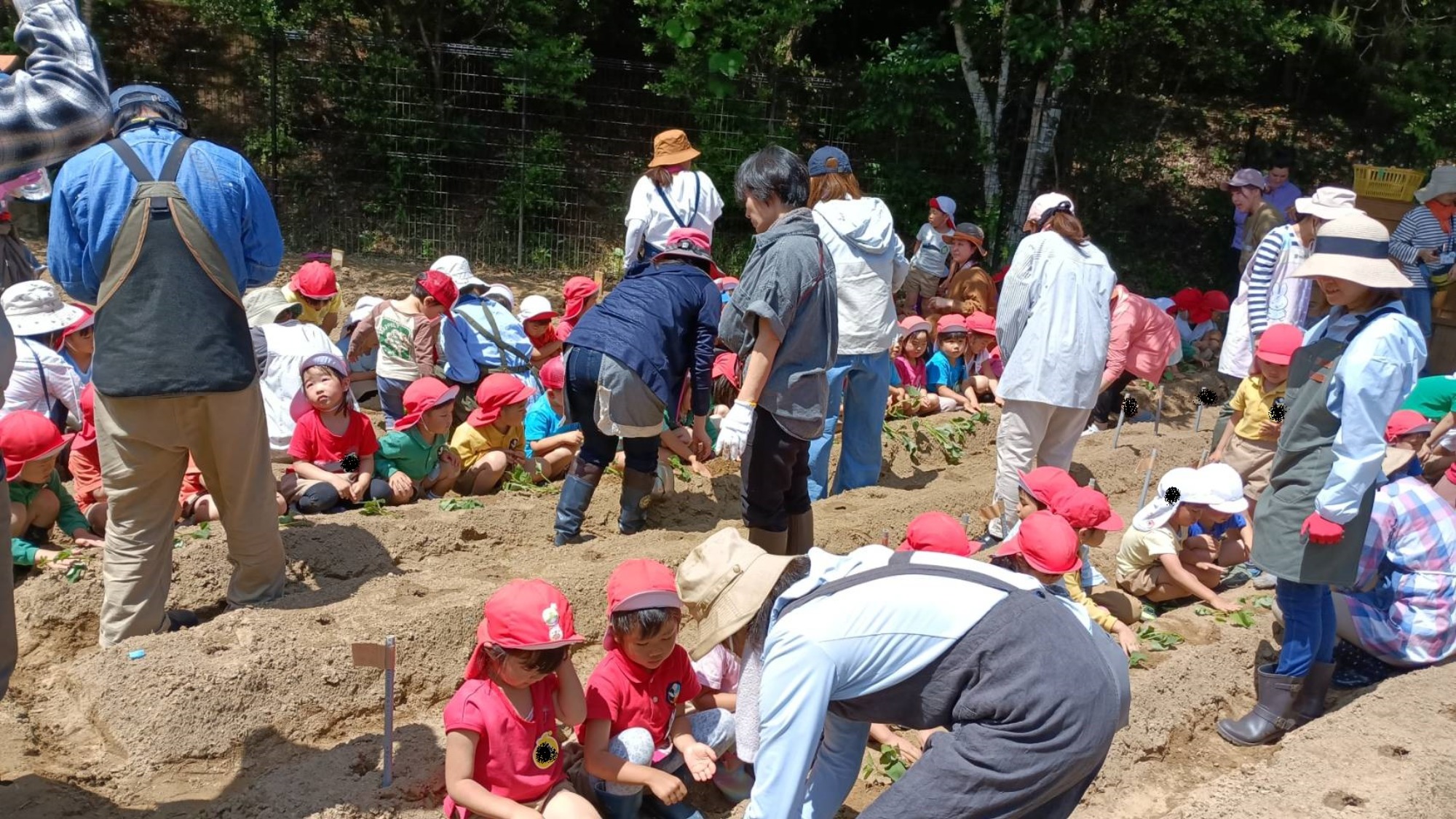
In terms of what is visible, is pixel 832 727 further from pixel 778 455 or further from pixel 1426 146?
pixel 1426 146

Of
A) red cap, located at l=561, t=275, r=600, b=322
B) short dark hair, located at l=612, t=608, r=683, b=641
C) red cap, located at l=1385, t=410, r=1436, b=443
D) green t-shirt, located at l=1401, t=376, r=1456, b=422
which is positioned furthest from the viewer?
red cap, located at l=561, t=275, r=600, b=322

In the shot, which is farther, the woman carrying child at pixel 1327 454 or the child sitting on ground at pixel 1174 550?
the child sitting on ground at pixel 1174 550

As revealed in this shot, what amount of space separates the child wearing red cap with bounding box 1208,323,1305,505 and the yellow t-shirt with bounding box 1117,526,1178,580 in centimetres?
A: 94

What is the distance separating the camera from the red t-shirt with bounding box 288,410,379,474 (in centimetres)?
588

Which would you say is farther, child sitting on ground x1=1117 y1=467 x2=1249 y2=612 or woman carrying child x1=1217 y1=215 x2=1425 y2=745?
child sitting on ground x1=1117 y1=467 x2=1249 y2=612

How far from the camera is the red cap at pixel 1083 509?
4.99 m


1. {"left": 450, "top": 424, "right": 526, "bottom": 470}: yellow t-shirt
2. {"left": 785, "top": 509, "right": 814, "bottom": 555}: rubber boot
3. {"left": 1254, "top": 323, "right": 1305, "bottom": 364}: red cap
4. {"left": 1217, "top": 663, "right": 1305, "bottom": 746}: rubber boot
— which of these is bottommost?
{"left": 1217, "top": 663, "right": 1305, "bottom": 746}: rubber boot

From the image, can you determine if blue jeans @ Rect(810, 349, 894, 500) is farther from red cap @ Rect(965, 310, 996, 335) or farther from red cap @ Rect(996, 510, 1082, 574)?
red cap @ Rect(965, 310, 996, 335)

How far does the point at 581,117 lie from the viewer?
1308 centimetres

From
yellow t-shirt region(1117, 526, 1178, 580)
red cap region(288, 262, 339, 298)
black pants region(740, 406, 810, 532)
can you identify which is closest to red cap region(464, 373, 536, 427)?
red cap region(288, 262, 339, 298)

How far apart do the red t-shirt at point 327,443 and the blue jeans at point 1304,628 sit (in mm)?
4136

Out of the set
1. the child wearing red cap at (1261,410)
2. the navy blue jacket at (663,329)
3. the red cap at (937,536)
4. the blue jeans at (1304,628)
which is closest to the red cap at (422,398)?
the navy blue jacket at (663,329)

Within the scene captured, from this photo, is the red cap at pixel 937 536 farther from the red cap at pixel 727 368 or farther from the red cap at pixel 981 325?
the red cap at pixel 981 325

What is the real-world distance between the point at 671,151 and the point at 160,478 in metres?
3.91
